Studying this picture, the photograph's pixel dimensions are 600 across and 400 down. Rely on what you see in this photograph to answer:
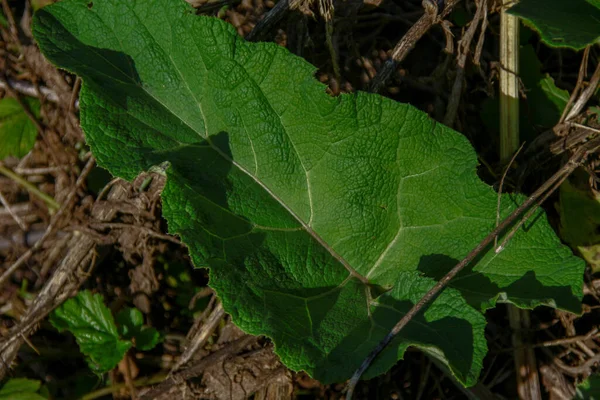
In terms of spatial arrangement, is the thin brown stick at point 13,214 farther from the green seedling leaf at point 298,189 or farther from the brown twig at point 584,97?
the brown twig at point 584,97

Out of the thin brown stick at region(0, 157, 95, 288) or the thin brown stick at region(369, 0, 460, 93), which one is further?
the thin brown stick at region(0, 157, 95, 288)

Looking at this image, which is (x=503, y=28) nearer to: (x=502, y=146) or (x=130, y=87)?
(x=502, y=146)

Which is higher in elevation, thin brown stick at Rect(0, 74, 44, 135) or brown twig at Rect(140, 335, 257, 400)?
thin brown stick at Rect(0, 74, 44, 135)

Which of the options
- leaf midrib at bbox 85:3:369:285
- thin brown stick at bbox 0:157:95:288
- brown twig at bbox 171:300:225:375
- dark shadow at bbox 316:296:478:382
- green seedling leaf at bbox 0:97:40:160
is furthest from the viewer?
green seedling leaf at bbox 0:97:40:160

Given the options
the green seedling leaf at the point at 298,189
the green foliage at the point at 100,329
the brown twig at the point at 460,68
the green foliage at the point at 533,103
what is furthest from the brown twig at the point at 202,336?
the green foliage at the point at 533,103

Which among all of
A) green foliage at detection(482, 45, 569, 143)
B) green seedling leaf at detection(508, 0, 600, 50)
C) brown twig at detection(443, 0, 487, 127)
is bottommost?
green foliage at detection(482, 45, 569, 143)

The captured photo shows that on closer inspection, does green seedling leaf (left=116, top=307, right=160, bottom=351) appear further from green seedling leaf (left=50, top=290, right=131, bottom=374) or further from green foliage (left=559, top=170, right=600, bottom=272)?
green foliage (left=559, top=170, right=600, bottom=272)

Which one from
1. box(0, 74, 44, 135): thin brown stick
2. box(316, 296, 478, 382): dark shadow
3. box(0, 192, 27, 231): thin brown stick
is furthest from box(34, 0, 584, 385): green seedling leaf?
box(0, 192, 27, 231): thin brown stick
